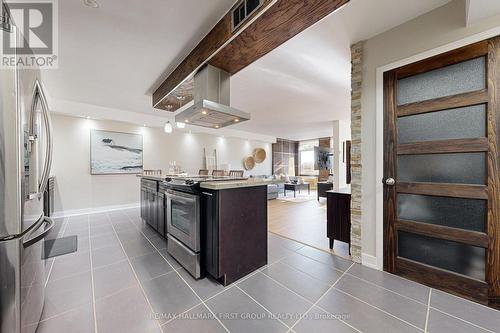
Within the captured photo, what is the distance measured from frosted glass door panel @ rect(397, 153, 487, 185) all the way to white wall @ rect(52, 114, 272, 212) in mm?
5706

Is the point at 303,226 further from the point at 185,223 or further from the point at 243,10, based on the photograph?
the point at 243,10

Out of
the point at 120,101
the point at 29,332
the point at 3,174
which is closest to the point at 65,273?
the point at 29,332

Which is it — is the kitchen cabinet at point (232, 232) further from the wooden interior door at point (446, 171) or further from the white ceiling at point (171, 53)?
the white ceiling at point (171, 53)

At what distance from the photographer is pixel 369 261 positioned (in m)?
2.15

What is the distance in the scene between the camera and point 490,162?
154 cm

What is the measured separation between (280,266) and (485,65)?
8.52 ft

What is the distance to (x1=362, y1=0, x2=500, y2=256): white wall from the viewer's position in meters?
1.64

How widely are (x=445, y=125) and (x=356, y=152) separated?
30.3 inches

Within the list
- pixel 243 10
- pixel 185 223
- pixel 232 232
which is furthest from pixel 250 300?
pixel 243 10

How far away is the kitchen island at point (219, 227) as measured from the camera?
1.79 metres

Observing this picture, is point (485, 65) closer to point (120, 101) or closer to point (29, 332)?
point (29, 332)

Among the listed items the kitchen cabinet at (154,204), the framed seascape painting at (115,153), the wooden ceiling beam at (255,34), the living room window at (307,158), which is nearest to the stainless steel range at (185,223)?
the kitchen cabinet at (154,204)

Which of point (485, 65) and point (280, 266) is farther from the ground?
point (485, 65)

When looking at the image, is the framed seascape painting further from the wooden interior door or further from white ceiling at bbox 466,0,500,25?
white ceiling at bbox 466,0,500,25
